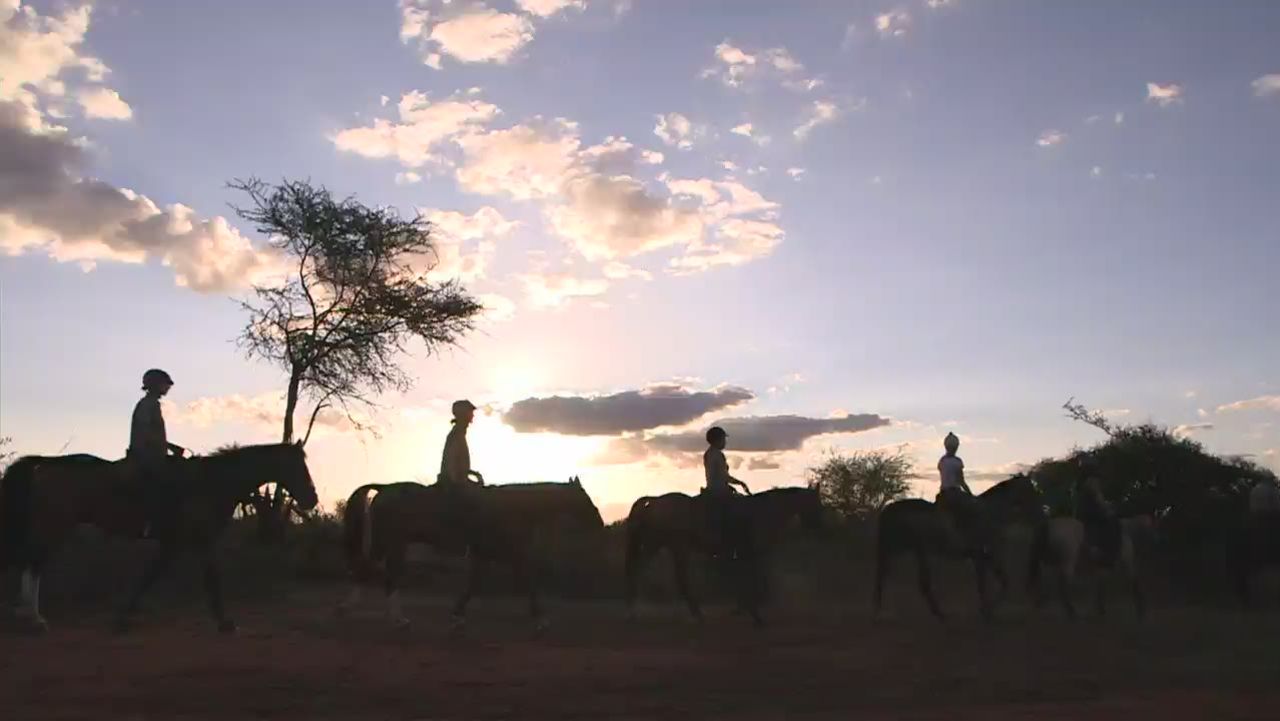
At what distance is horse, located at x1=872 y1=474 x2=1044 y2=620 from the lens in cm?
1608

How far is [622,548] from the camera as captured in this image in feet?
90.4

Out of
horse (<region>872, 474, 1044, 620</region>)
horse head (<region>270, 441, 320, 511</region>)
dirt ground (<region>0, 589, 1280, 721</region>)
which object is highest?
horse head (<region>270, 441, 320, 511</region>)

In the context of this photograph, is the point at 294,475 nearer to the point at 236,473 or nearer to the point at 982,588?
the point at 236,473

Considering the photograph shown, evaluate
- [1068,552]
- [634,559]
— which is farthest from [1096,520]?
[634,559]

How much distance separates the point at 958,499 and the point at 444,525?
7335 millimetres

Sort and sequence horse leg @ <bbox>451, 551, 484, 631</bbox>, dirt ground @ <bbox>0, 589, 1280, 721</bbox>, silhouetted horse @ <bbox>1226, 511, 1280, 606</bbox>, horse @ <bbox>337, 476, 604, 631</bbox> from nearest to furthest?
dirt ground @ <bbox>0, 589, 1280, 721</bbox> < horse leg @ <bbox>451, 551, 484, 631</bbox> < horse @ <bbox>337, 476, 604, 631</bbox> < silhouetted horse @ <bbox>1226, 511, 1280, 606</bbox>

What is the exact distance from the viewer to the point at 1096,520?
55.9 ft

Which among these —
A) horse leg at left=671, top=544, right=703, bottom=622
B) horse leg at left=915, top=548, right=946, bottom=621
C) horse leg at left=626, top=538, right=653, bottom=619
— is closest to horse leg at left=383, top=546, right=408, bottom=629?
horse leg at left=626, top=538, right=653, bottom=619

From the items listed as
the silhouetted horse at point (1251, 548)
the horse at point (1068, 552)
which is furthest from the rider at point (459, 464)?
the silhouetted horse at point (1251, 548)

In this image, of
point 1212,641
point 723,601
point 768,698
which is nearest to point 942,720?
point 768,698

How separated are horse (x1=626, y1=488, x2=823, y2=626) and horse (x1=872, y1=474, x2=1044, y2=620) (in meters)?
1.09

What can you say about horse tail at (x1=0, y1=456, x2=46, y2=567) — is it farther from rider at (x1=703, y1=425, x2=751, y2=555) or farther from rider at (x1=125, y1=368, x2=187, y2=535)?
rider at (x1=703, y1=425, x2=751, y2=555)

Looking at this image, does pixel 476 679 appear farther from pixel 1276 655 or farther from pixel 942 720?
pixel 1276 655

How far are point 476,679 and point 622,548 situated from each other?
18.5 meters
